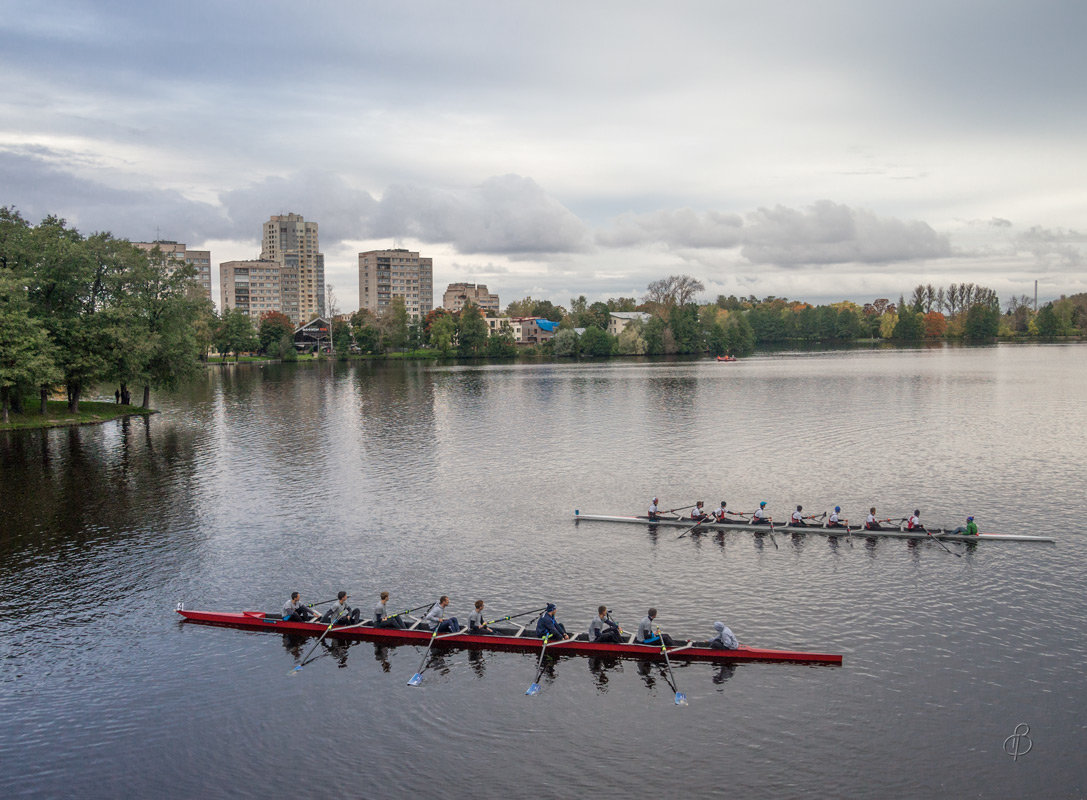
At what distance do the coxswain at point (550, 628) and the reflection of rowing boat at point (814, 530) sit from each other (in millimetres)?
14199

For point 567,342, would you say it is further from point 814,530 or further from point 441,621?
point 441,621

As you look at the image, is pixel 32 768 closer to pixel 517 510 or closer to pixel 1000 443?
pixel 517 510

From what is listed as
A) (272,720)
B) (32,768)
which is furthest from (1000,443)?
(32,768)

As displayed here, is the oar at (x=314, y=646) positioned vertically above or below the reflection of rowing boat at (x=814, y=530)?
below

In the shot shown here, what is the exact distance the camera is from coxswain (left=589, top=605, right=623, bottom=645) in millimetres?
23391

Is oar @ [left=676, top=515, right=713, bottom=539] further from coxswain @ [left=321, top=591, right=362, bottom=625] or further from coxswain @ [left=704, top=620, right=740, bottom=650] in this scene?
coxswain @ [left=321, top=591, right=362, bottom=625]

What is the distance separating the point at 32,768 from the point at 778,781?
18.6 meters

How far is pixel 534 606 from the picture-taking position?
89.6 ft

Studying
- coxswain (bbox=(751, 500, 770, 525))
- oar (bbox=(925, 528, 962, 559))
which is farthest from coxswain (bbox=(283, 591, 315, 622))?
oar (bbox=(925, 528, 962, 559))

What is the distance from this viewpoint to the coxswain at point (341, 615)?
25281 millimetres

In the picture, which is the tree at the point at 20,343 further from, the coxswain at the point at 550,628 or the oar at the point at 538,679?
the oar at the point at 538,679

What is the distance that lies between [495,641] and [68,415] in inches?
2536

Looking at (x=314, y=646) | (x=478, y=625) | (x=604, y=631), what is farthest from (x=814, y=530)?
(x=314, y=646)

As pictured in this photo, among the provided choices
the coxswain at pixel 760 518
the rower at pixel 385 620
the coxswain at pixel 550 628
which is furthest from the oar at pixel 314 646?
the coxswain at pixel 760 518
